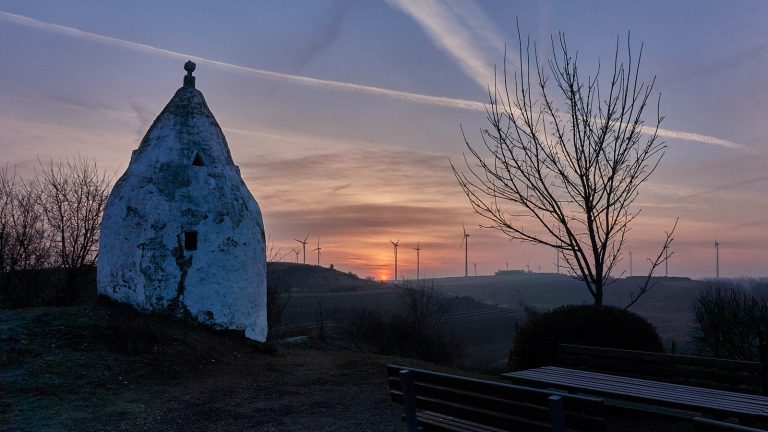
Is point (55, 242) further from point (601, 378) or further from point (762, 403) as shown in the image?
point (762, 403)

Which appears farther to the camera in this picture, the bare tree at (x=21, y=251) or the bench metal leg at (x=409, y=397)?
the bare tree at (x=21, y=251)

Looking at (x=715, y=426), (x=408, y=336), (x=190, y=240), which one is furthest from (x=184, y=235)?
(x=715, y=426)

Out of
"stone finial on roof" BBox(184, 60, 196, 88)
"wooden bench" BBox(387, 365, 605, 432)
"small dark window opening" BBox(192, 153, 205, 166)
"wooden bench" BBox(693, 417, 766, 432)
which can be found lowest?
"wooden bench" BBox(387, 365, 605, 432)

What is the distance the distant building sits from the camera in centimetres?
1206

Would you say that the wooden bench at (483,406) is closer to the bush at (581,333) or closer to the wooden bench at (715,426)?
the wooden bench at (715,426)

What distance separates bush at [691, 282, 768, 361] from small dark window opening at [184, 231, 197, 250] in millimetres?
11778

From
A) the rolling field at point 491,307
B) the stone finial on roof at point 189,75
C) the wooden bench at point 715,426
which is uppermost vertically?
the stone finial on roof at point 189,75

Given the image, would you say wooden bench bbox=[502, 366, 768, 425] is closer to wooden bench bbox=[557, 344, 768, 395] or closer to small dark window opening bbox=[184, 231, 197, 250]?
wooden bench bbox=[557, 344, 768, 395]

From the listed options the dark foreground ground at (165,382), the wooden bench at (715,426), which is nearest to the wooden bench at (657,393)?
the dark foreground ground at (165,382)

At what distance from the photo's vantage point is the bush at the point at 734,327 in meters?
12.0

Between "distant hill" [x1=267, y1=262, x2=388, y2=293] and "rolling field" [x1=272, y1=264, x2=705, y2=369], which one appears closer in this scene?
"rolling field" [x1=272, y1=264, x2=705, y2=369]

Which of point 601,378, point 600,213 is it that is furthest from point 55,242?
point 601,378

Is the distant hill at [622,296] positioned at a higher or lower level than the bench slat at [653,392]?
lower

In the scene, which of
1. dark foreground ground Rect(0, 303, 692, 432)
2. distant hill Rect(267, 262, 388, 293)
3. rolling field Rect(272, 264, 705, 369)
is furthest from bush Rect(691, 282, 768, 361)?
distant hill Rect(267, 262, 388, 293)
